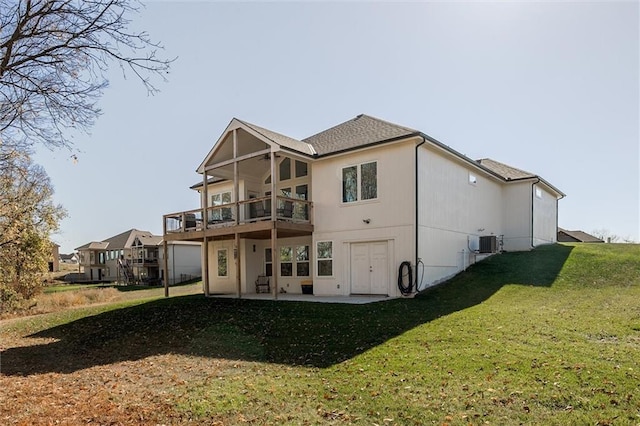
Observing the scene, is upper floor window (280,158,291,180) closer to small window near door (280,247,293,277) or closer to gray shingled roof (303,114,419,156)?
gray shingled roof (303,114,419,156)

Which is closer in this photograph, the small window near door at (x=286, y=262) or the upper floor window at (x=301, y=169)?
the upper floor window at (x=301, y=169)

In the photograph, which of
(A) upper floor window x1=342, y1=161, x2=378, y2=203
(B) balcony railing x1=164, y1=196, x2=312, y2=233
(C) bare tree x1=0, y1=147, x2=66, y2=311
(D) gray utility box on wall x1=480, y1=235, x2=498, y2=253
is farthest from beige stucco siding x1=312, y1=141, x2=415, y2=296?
(C) bare tree x1=0, y1=147, x2=66, y2=311

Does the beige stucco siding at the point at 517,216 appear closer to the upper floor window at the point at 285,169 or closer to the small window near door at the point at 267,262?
the upper floor window at the point at 285,169

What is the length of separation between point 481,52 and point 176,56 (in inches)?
448

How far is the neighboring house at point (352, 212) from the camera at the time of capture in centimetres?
1434

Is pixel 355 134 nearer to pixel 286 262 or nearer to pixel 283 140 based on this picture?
pixel 283 140

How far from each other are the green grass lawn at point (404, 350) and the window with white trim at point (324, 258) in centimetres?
278

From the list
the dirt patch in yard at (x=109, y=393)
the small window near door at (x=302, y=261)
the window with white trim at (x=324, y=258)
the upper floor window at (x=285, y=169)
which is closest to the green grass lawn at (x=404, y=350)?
the dirt patch in yard at (x=109, y=393)

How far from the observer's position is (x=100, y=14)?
5.25 metres

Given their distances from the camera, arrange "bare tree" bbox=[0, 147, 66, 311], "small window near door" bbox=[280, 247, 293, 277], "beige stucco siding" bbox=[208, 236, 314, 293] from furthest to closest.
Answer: "bare tree" bbox=[0, 147, 66, 311] < "small window near door" bbox=[280, 247, 293, 277] < "beige stucco siding" bbox=[208, 236, 314, 293]

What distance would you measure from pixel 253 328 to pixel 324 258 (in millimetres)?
5665

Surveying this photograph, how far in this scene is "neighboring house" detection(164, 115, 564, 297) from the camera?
14.3m

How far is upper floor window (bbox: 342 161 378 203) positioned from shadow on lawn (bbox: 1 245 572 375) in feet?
14.0

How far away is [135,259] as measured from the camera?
156 feet
